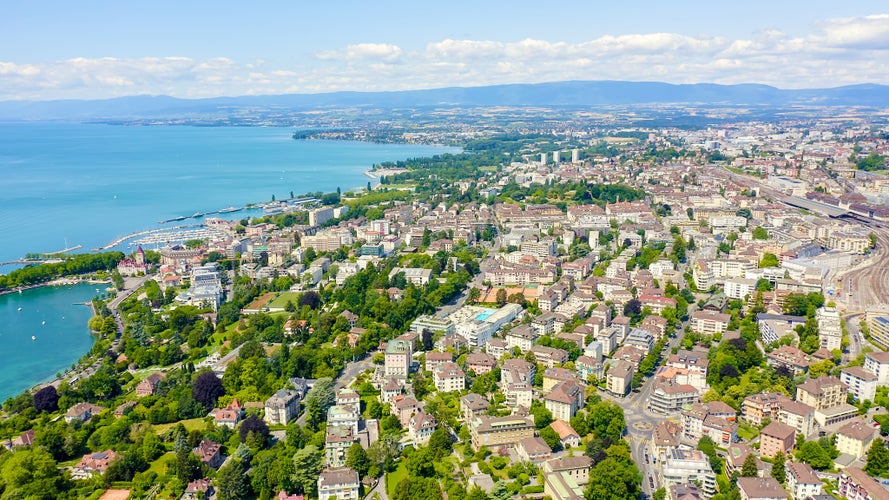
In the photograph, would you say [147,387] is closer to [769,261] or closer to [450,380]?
[450,380]

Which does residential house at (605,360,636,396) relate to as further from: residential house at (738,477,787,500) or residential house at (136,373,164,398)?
residential house at (136,373,164,398)

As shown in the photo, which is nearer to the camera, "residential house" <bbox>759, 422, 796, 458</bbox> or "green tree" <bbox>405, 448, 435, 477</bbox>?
"green tree" <bbox>405, 448, 435, 477</bbox>

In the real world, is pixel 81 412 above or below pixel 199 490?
above

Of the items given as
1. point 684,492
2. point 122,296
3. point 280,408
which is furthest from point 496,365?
point 122,296

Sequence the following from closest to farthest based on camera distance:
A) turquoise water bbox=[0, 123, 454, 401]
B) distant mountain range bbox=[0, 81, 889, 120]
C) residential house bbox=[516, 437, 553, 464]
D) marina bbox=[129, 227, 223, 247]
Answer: residential house bbox=[516, 437, 553, 464], turquoise water bbox=[0, 123, 454, 401], marina bbox=[129, 227, 223, 247], distant mountain range bbox=[0, 81, 889, 120]

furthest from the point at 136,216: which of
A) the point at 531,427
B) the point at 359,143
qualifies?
the point at 359,143

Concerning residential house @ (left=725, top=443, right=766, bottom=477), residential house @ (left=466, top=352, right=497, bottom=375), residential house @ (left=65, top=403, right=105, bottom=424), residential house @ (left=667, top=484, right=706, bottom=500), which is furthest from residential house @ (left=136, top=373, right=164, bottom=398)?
residential house @ (left=725, top=443, right=766, bottom=477)
